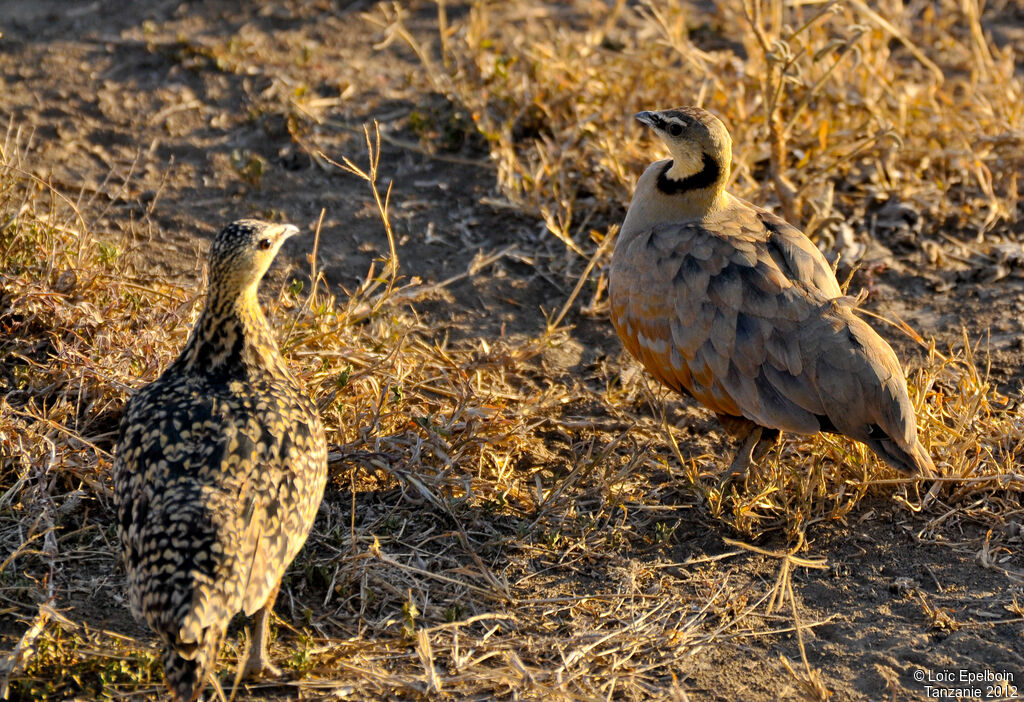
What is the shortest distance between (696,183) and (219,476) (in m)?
2.72

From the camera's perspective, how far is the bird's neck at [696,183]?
5.45 metres

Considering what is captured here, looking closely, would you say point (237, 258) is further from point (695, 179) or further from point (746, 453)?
point (746, 453)

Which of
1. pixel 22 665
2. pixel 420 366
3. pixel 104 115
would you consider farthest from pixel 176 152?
pixel 22 665

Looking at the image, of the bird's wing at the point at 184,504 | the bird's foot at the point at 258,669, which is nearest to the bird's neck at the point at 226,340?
the bird's wing at the point at 184,504

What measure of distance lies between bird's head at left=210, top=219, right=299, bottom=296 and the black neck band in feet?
6.78

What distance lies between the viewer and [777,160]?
675 cm

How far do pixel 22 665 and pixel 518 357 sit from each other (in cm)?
273

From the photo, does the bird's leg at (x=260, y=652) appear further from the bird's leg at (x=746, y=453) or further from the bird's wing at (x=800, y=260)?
the bird's wing at (x=800, y=260)

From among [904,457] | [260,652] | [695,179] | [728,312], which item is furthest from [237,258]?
[904,457]

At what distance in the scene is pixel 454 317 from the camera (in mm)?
6309

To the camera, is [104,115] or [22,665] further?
[104,115]

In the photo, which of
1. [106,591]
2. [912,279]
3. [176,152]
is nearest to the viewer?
[106,591]

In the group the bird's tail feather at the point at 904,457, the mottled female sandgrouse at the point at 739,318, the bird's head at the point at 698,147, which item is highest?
the bird's head at the point at 698,147

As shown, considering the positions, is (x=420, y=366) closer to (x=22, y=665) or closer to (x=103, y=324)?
(x=103, y=324)
